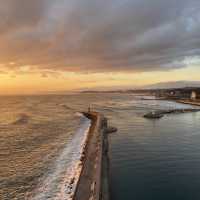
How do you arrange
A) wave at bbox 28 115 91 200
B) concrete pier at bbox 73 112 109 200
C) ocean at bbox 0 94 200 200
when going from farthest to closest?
ocean at bbox 0 94 200 200
wave at bbox 28 115 91 200
concrete pier at bbox 73 112 109 200

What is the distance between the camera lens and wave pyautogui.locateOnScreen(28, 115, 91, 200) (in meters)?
12.9

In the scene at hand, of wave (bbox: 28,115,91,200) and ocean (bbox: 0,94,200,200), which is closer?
wave (bbox: 28,115,91,200)

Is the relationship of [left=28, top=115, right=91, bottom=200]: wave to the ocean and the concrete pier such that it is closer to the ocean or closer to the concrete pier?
the ocean

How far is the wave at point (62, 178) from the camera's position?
12.9 meters

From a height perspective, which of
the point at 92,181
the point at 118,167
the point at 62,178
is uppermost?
the point at 92,181

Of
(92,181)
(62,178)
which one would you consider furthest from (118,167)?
(92,181)

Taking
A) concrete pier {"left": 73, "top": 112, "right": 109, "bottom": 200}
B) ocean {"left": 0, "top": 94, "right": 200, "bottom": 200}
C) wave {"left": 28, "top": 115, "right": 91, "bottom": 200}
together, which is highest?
concrete pier {"left": 73, "top": 112, "right": 109, "bottom": 200}

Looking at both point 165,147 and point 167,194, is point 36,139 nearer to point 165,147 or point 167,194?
point 165,147

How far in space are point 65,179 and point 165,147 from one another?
13083 mm

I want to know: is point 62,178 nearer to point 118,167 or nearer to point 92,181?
point 92,181

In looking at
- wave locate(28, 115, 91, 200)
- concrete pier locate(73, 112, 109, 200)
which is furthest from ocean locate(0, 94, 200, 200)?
concrete pier locate(73, 112, 109, 200)

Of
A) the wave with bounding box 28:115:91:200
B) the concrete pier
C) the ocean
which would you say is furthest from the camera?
the ocean

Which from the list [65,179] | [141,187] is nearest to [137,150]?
[141,187]

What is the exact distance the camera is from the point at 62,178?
1535 centimetres
